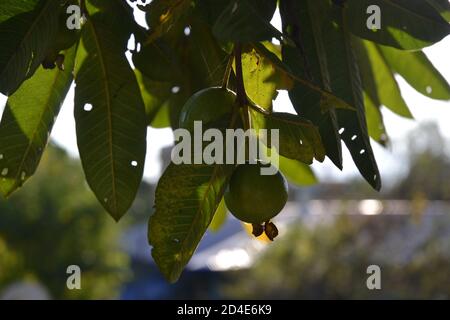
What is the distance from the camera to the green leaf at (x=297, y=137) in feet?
2.80

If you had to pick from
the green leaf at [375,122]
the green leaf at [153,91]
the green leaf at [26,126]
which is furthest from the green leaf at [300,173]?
the green leaf at [26,126]

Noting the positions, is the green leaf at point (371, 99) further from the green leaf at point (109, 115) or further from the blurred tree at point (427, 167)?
the blurred tree at point (427, 167)

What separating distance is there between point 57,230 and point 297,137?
8275 mm

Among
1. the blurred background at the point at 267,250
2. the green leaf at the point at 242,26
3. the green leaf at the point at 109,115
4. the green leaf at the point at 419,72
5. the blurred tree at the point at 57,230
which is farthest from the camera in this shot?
the blurred tree at the point at 57,230

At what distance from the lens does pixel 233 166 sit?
891 millimetres

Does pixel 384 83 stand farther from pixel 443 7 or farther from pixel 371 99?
pixel 443 7

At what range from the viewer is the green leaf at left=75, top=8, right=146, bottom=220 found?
3.37ft

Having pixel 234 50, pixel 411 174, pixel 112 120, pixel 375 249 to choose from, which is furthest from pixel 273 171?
pixel 411 174

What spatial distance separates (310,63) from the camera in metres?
0.96

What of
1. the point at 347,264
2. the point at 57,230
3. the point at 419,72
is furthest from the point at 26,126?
the point at 57,230

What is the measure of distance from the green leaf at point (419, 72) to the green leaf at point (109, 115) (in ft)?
1.74

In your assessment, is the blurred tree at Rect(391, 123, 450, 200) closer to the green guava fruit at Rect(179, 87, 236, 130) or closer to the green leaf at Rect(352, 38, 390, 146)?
the green leaf at Rect(352, 38, 390, 146)
